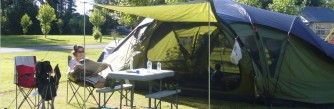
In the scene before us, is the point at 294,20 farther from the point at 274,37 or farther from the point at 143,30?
the point at 143,30

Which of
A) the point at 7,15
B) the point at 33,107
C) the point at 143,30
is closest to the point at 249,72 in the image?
the point at 143,30

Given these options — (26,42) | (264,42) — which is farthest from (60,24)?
(264,42)

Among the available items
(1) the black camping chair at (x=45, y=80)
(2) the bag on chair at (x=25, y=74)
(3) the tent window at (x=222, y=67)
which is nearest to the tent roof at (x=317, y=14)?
(3) the tent window at (x=222, y=67)

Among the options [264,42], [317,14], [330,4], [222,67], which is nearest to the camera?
[264,42]

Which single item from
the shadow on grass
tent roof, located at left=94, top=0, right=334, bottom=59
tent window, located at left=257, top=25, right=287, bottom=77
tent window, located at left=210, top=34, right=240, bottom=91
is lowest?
the shadow on grass

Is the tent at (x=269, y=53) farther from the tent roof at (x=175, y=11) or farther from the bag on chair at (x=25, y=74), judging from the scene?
the bag on chair at (x=25, y=74)

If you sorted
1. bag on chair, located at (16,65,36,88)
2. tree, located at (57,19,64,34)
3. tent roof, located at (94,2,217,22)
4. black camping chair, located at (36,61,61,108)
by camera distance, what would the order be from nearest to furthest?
1. black camping chair, located at (36,61,61,108)
2. tent roof, located at (94,2,217,22)
3. bag on chair, located at (16,65,36,88)
4. tree, located at (57,19,64,34)

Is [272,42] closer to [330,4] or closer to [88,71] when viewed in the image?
[88,71]

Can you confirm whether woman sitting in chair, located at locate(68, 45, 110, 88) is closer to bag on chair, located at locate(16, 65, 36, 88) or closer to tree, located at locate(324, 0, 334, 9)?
bag on chair, located at locate(16, 65, 36, 88)

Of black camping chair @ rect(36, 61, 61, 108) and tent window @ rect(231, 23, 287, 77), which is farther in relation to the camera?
tent window @ rect(231, 23, 287, 77)

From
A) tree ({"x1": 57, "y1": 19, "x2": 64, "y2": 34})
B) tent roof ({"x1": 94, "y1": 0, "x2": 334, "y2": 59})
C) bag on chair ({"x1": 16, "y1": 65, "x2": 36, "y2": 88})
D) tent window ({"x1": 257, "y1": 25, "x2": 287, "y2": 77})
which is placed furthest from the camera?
tree ({"x1": 57, "y1": 19, "x2": 64, "y2": 34})

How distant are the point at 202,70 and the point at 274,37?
170 cm

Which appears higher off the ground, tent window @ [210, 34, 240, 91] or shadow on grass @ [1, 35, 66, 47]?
tent window @ [210, 34, 240, 91]

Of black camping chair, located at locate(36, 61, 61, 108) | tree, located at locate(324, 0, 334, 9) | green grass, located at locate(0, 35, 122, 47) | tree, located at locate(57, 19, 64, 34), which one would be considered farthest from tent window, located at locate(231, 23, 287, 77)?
tree, located at locate(324, 0, 334, 9)
